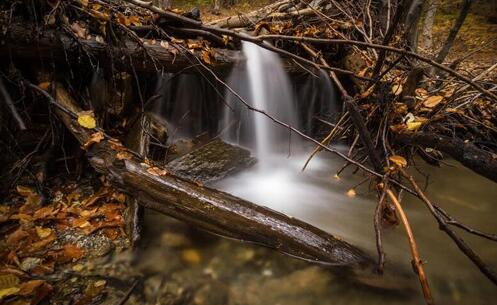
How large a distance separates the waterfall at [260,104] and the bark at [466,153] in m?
2.38

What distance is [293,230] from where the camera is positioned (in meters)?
2.38

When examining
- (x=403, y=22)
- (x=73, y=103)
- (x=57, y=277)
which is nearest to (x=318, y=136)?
(x=403, y=22)

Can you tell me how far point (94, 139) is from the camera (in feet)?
8.24

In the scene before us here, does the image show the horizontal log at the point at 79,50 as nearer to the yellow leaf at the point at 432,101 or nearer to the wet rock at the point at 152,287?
the wet rock at the point at 152,287

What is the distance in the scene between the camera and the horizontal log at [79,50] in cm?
271

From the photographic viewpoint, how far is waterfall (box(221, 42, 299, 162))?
4.46 m

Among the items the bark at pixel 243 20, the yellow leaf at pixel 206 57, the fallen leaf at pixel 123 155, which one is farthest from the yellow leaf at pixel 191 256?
the bark at pixel 243 20

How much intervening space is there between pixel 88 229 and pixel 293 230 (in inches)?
69.4

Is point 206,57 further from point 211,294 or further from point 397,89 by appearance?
point 211,294

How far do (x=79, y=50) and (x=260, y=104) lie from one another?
99.3 inches

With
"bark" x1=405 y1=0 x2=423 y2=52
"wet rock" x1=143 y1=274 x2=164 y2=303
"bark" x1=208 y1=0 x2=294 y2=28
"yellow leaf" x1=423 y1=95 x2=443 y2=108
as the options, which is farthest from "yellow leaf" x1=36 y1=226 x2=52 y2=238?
"bark" x1=405 y1=0 x2=423 y2=52

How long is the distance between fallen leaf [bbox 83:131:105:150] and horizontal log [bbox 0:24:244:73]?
811 mm

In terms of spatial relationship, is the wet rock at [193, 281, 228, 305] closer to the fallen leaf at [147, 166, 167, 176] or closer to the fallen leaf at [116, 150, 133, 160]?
the fallen leaf at [147, 166, 167, 176]

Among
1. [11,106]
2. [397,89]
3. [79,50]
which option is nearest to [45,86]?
[11,106]
